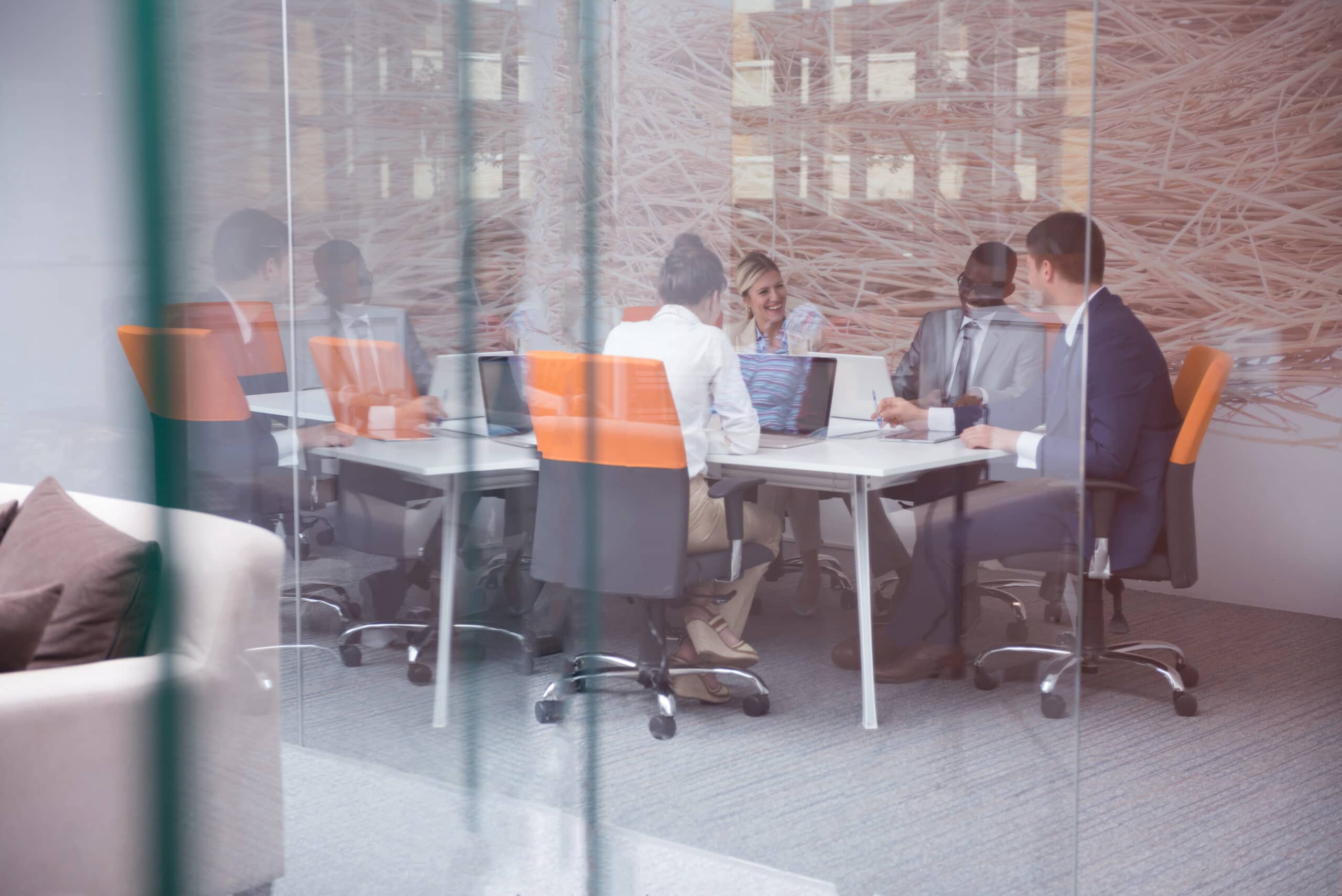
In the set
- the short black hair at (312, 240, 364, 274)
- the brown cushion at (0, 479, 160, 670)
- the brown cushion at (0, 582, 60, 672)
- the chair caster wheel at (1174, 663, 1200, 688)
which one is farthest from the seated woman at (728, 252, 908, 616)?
the chair caster wheel at (1174, 663, 1200, 688)

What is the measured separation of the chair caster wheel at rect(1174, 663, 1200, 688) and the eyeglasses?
2338 mm

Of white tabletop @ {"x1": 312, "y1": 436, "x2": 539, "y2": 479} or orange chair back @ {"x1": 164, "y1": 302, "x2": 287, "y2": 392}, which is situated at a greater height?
orange chair back @ {"x1": 164, "y1": 302, "x2": 287, "y2": 392}

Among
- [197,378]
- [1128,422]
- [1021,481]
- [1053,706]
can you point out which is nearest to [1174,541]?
[1128,422]

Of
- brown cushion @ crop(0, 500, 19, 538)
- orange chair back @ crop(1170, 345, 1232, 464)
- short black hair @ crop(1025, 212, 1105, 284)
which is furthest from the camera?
orange chair back @ crop(1170, 345, 1232, 464)

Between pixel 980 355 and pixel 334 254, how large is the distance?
1353 millimetres

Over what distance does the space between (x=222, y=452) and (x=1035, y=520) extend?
171 centimetres

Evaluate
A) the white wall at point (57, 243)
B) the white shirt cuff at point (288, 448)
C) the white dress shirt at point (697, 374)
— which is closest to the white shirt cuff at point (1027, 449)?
the white dress shirt at point (697, 374)

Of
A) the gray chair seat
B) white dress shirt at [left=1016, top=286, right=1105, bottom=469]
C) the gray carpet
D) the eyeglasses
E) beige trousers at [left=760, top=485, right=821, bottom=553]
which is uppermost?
the eyeglasses

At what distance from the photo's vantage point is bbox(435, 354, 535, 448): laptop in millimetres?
2477

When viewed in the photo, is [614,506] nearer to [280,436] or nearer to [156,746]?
[280,436]

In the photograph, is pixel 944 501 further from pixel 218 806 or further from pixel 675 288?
pixel 218 806

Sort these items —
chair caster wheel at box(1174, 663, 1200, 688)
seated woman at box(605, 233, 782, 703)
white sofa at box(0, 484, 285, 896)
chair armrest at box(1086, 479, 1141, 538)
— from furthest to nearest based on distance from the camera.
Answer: chair caster wheel at box(1174, 663, 1200, 688) < chair armrest at box(1086, 479, 1141, 538) < seated woman at box(605, 233, 782, 703) < white sofa at box(0, 484, 285, 896)

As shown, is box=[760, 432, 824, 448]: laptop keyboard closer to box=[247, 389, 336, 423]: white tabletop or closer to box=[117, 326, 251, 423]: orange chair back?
box=[247, 389, 336, 423]: white tabletop

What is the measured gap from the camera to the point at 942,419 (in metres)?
2.26
